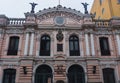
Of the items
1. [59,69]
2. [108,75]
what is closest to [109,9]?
[108,75]

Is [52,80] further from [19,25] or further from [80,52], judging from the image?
[19,25]

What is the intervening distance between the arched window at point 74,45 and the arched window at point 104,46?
8.65 ft

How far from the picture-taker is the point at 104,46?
2097 centimetres

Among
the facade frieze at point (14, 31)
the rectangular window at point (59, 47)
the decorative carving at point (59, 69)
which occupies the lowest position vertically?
the decorative carving at point (59, 69)

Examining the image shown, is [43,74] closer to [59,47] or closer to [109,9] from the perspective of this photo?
[59,47]

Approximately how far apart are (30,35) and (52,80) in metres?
5.47

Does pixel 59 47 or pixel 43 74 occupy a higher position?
pixel 59 47

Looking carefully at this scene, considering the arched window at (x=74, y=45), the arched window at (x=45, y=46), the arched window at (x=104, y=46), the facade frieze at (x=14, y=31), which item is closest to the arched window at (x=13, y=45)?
the facade frieze at (x=14, y=31)

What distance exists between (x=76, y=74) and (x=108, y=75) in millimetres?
3286

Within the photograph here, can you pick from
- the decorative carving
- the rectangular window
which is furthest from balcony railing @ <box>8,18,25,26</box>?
the decorative carving

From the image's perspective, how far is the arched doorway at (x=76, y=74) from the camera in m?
19.1

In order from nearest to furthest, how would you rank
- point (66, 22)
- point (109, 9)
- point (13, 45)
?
point (13, 45)
point (66, 22)
point (109, 9)

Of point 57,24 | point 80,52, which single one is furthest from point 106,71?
point 57,24

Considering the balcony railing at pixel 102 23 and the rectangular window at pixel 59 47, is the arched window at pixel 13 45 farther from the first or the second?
the balcony railing at pixel 102 23
